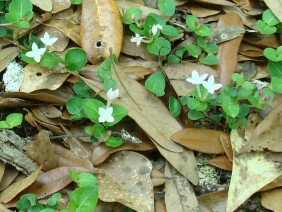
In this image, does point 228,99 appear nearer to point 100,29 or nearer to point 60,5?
point 100,29

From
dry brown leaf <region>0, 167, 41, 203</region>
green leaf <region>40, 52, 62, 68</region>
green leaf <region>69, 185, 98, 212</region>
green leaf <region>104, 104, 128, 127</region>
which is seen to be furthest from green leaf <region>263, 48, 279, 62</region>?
dry brown leaf <region>0, 167, 41, 203</region>

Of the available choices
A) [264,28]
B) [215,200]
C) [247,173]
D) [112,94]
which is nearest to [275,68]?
[264,28]

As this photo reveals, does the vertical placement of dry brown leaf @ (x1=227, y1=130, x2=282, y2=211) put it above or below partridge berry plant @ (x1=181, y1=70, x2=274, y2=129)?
below

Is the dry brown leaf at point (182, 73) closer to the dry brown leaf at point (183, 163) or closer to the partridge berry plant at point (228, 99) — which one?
the partridge berry plant at point (228, 99)

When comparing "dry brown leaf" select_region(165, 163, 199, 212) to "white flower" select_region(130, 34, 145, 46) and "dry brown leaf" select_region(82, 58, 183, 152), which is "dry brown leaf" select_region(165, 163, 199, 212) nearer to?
"dry brown leaf" select_region(82, 58, 183, 152)

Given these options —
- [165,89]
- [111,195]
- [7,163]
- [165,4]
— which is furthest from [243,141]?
[7,163]

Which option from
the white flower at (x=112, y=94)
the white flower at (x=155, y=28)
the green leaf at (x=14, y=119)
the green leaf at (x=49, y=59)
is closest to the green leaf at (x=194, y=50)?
the white flower at (x=155, y=28)
